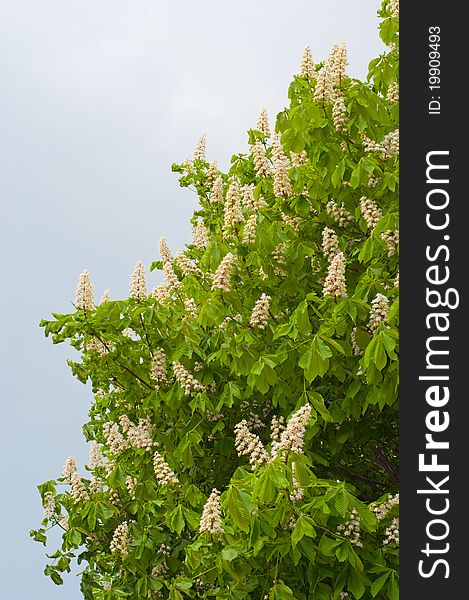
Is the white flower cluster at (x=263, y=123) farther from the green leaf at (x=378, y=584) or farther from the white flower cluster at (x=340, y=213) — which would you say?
the green leaf at (x=378, y=584)

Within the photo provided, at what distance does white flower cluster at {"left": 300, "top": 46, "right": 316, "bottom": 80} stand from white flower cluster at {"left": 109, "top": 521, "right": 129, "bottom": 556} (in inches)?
199

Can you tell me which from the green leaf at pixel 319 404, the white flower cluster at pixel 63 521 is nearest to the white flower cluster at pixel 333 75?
the green leaf at pixel 319 404

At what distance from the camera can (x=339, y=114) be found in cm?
897

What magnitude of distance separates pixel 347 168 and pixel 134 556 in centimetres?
437

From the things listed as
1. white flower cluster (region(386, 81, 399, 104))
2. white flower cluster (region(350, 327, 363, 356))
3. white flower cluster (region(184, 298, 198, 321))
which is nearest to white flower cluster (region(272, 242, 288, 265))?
white flower cluster (region(184, 298, 198, 321))

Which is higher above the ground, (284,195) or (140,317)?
(284,195)

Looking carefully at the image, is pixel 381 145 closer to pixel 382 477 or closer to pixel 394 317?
pixel 394 317

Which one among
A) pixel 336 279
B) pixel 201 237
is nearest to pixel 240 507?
pixel 336 279

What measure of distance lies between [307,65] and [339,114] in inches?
56.6

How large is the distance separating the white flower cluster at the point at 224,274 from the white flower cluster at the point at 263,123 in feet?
7.58

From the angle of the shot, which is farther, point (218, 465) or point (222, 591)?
point (218, 465)

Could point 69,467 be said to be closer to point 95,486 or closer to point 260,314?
point 95,486

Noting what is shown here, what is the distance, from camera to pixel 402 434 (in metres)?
7.31

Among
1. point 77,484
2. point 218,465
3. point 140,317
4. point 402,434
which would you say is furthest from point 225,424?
point 402,434
